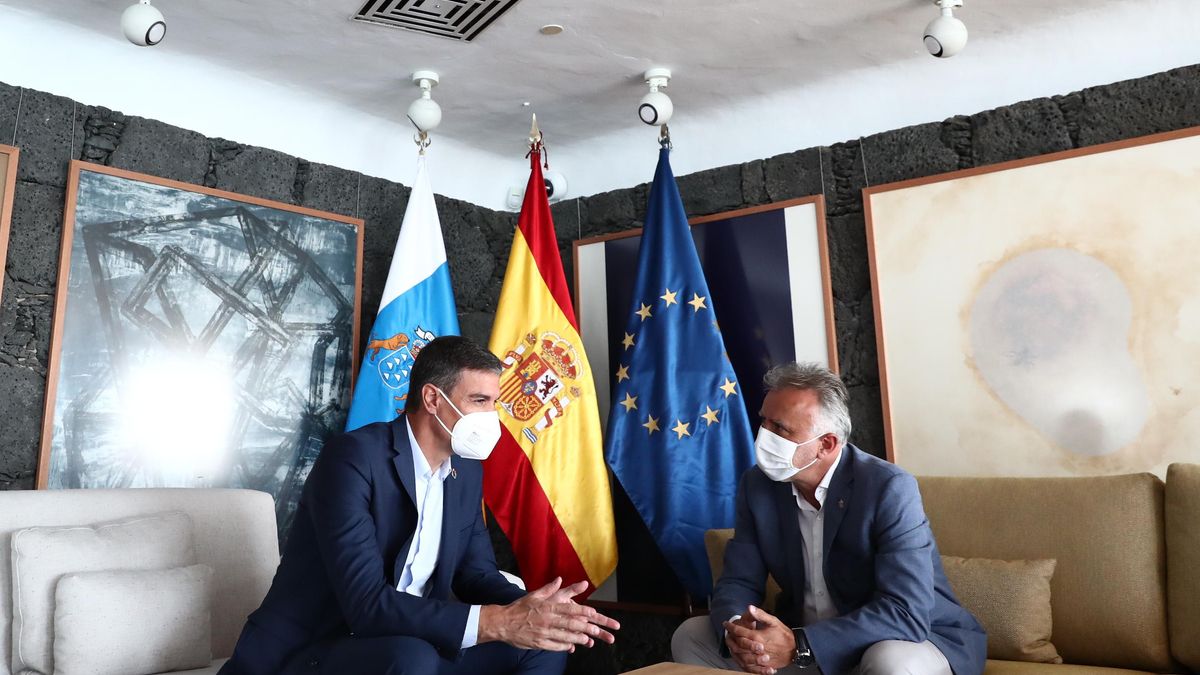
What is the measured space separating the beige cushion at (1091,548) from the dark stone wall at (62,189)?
2189 millimetres

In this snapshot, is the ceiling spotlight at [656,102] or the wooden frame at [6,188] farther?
the ceiling spotlight at [656,102]

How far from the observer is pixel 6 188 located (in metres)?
2.50

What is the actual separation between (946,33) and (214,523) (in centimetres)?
246

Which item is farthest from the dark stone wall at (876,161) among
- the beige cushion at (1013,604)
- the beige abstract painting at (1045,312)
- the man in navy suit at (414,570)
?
the man in navy suit at (414,570)

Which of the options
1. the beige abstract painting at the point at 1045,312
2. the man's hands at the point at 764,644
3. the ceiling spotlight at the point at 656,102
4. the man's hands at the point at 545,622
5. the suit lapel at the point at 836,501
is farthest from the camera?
the ceiling spotlight at the point at 656,102

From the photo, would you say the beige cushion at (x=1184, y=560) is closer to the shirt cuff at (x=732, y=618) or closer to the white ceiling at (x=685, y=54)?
the shirt cuff at (x=732, y=618)

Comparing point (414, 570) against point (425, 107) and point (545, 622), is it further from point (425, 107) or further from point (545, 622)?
point (425, 107)

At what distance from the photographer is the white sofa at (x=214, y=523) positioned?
2.12 m

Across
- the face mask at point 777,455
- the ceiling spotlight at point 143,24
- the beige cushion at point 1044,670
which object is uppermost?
the ceiling spotlight at point 143,24

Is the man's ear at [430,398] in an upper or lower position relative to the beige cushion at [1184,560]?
upper

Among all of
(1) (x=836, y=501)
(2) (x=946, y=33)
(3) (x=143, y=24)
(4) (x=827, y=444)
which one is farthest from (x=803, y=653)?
(3) (x=143, y=24)

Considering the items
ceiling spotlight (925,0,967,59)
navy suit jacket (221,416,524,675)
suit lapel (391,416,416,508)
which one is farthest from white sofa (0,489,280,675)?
ceiling spotlight (925,0,967,59)

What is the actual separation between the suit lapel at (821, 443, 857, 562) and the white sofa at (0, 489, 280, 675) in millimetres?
1434

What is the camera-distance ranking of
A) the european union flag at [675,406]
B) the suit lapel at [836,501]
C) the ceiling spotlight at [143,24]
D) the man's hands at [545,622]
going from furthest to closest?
the european union flag at [675,406], the ceiling spotlight at [143,24], the suit lapel at [836,501], the man's hands at [545,622]
